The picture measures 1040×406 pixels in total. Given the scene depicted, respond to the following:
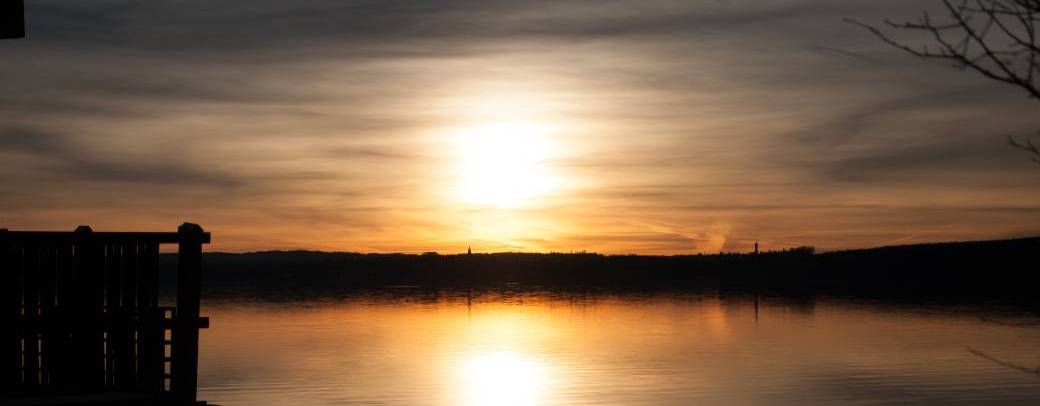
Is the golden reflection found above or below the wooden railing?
below

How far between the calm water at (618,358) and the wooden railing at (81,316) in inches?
569

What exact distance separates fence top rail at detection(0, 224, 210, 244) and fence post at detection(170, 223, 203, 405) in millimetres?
79

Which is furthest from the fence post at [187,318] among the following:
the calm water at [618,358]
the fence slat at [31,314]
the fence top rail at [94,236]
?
the calm water at [618,358]

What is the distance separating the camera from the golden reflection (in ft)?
130

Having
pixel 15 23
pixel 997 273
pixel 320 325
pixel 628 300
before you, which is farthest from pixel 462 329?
pixel 997 273

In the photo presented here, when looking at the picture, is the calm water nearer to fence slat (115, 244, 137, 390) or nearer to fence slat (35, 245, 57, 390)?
fence slat (115, 244, 137, 390)

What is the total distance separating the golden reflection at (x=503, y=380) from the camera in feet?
130

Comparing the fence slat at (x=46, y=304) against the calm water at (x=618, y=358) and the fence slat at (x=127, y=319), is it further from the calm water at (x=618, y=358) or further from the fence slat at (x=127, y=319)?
the calm water at (x=618, y=358)

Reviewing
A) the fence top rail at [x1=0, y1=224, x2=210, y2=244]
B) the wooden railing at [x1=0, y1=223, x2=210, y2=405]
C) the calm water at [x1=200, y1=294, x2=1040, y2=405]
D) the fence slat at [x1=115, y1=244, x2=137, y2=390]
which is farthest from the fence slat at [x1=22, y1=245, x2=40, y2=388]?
the calm water at [x1=200, y1=294, x2=1040, y2=405]

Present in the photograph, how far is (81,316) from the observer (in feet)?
46.4

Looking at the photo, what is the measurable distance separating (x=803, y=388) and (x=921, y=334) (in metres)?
27.2

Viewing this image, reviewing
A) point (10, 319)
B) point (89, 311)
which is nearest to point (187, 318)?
point (89, 311)

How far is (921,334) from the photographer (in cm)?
6600

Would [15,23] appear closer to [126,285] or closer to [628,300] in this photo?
[126,285]
